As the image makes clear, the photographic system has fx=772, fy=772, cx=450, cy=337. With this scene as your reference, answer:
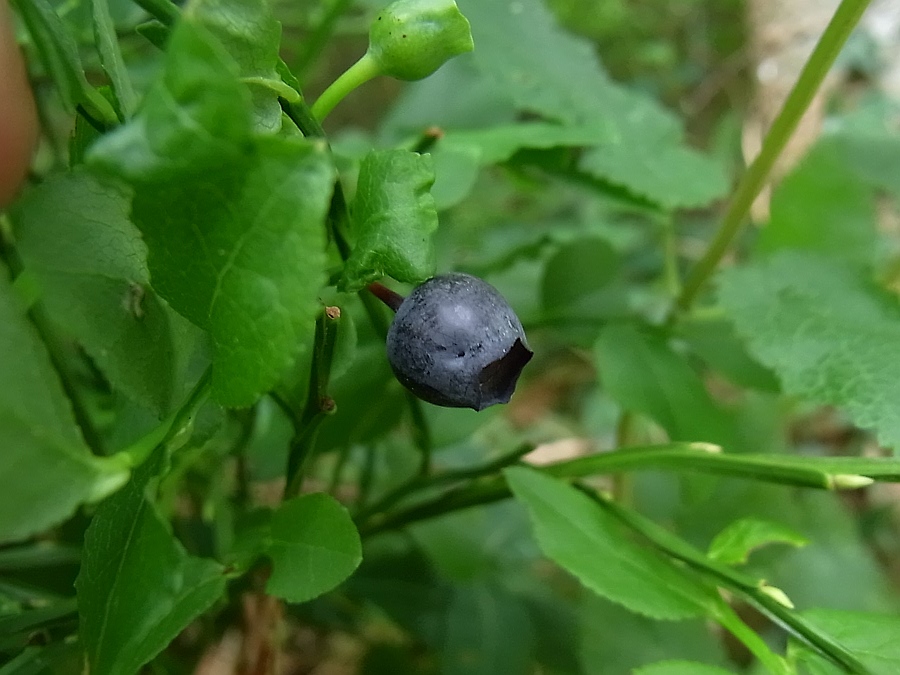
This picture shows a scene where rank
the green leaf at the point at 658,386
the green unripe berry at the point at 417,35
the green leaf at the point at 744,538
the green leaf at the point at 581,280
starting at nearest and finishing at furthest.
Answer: the green unripe berry at the point at 417,35
the green leaf at the point at 744,538
the green leaf at the point at 658,386
the green leaf at the point at 581,280

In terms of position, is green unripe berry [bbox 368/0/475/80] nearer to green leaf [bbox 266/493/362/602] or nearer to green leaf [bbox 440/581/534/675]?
green leaf [bbox 266/493/362/602]

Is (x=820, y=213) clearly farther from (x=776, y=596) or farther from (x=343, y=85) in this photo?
(x=343, y=85)

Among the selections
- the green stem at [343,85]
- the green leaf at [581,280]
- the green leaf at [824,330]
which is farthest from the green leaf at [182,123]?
the green leaf at [581,280]

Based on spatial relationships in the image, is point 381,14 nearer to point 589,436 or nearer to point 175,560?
point 175,560

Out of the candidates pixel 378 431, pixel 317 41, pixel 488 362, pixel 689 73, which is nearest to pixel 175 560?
pixel 488 362

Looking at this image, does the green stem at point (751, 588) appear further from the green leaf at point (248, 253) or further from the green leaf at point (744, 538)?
the green leaf at point (248, 253)

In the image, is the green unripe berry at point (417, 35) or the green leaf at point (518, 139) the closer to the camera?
the green unripe berry at point (417, 35)

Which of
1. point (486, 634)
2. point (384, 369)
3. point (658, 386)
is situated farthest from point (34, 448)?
point (486, 634)
